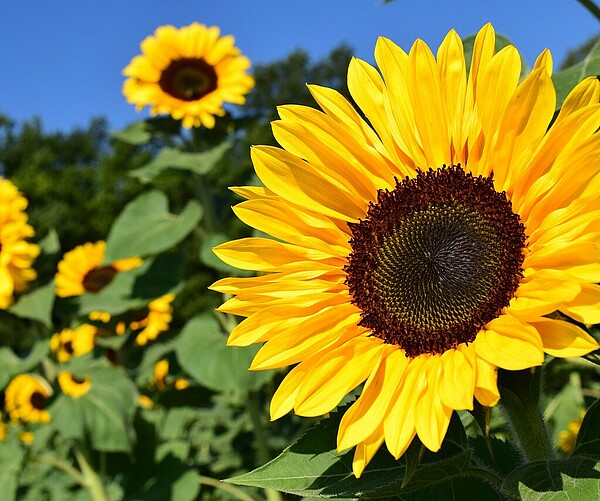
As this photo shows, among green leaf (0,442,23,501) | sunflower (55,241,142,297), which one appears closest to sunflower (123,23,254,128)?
sunflower (55,241,142,297)

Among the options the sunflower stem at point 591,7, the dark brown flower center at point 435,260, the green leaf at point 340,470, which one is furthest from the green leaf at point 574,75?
the green leaf at point 340,470

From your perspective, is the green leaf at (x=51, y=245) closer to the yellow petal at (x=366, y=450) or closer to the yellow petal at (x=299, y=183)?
the yellow petal at (x=299, y=183)

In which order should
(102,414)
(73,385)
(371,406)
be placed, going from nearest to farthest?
(371,406) < (102,414) < (73,385)

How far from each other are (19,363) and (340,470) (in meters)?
2.83

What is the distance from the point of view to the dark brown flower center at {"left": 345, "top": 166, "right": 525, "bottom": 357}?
108 cm

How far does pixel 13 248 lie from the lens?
321 cm

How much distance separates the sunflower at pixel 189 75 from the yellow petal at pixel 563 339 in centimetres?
263

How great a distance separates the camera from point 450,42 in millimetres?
1078

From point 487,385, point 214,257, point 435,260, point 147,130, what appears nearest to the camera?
point 487,385

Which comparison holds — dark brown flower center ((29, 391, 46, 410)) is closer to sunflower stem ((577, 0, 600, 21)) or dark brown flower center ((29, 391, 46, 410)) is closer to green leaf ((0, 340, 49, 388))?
green leaf ((0, 340, 49, 388))

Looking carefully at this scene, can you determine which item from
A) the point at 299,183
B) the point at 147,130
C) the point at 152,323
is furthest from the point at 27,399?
the point at 299,183

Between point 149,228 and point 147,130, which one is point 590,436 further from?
point 147,130

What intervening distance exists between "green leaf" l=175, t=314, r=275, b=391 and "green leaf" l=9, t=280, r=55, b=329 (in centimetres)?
59

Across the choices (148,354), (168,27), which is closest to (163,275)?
(148,354)
